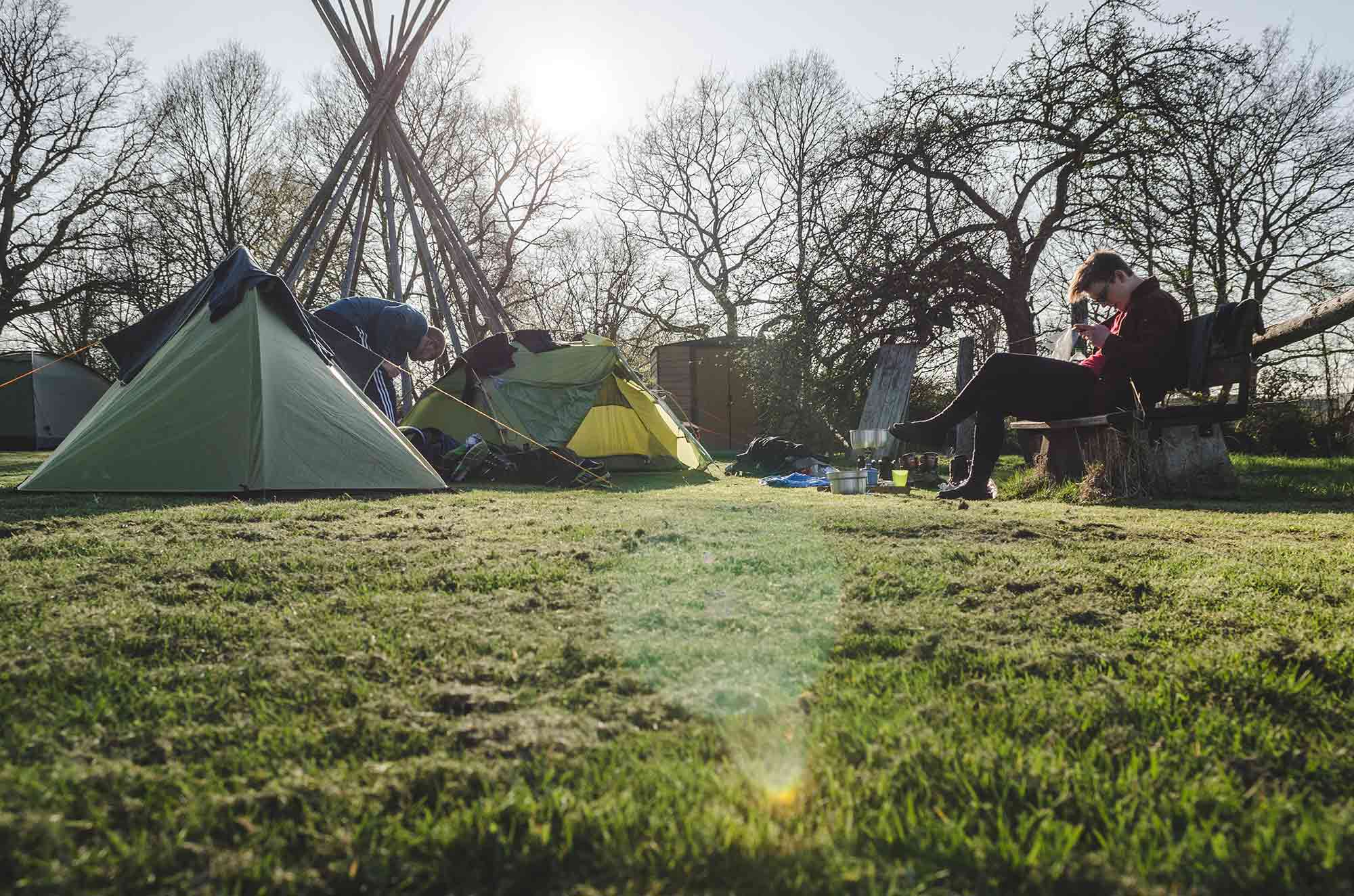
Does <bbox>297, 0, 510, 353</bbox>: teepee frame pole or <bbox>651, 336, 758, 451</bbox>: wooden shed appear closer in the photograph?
<bbox>297, 0, 510, 353</bbox>: teepee frame pole

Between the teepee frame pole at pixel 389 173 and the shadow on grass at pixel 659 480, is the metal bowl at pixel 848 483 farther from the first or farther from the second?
the teepee frame pole at pixel 389 173

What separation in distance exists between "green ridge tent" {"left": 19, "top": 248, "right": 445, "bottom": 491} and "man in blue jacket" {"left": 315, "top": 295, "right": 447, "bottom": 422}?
1.30m

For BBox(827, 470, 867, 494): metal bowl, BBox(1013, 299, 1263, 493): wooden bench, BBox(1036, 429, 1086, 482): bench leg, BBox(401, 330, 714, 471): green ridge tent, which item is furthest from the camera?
BBox(401, 330, 714, 471): green ridge tent

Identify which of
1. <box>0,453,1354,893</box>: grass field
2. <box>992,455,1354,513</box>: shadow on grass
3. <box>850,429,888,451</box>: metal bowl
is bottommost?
<box>0,453,1354,893</box>: grass field

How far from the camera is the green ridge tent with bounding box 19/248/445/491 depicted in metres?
4.36

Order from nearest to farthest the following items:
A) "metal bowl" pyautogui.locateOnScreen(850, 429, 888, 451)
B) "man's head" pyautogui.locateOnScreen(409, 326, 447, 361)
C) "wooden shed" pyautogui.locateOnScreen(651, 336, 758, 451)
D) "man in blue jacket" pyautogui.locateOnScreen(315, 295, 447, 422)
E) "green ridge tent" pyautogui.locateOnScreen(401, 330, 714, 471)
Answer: "man in blue jacket" pyautogui.locateOnScreen(315, 295, 447, 422), "man's head" pyautogui.locateOnScreen(409, 326, 447, 361), "green ridge tent" pyautogui.locateOnScreen(401, 330, 714, 471), "metal bowl" pyautogui.locateOnScreen(850, 429, 888, 451), "wooden shed" pyautogui.locateOnScreen(651, 336, 758, 451)

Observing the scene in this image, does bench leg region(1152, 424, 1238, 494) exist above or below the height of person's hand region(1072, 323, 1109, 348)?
below

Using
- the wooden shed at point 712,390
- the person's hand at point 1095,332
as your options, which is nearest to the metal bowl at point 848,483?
the person's hand at point 1095,332

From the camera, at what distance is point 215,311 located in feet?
15.7

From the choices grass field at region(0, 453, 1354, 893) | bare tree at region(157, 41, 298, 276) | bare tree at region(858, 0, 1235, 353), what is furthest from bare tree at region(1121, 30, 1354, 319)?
bare tree at region(157, 41, 298, 276)

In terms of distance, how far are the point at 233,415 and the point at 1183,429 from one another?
237 inches

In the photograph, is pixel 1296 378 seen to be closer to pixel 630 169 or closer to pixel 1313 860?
pixel 1313 860

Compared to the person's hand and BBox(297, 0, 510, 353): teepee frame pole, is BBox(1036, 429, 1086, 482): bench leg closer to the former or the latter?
the person's hand

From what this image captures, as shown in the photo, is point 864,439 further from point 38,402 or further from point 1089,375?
point 38,402
